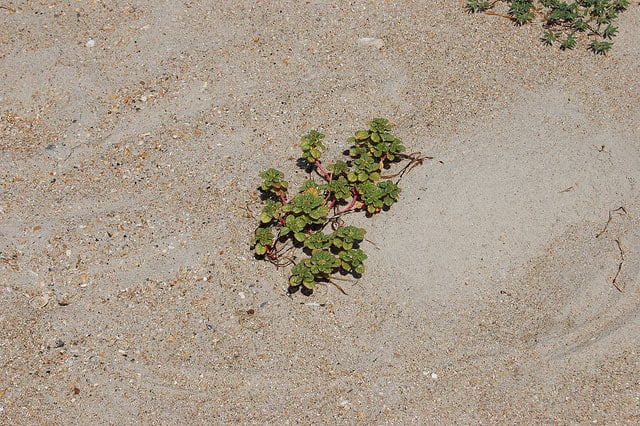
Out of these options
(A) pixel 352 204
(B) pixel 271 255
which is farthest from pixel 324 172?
(B) pixel 271 255

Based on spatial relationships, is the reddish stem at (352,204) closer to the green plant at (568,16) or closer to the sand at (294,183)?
the sand at (294,183)

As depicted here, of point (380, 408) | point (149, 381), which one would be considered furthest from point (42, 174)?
point (380, 408)

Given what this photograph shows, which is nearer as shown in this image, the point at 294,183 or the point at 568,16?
the point at 294,183

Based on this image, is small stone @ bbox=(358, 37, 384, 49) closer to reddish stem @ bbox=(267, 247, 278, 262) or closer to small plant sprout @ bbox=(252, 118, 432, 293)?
small plant sprout @ bbox=(252, 118, 432, 293)

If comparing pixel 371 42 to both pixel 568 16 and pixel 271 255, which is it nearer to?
pixel 568 16

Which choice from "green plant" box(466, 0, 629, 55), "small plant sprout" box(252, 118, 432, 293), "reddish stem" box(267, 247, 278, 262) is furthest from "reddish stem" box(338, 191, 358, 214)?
"green plant" box(466, 0, 629, 55)

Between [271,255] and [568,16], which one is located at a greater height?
[568,16]

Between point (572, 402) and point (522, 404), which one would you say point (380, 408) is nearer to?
point (522, 404)

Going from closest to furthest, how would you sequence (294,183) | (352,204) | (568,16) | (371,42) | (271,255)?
(271,255), (352,204), (294,183), (371,42), (568,16)
